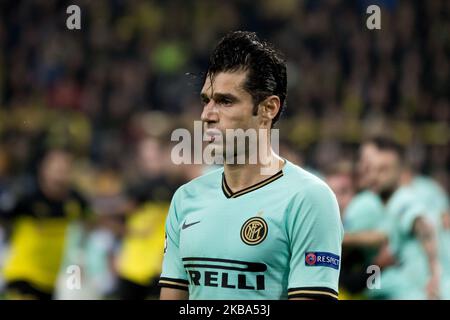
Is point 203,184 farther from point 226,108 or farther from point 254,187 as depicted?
point 226,108

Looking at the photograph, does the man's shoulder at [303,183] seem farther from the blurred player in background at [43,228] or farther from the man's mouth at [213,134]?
the blurred player in background at [43,228]

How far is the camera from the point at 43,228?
8062mm

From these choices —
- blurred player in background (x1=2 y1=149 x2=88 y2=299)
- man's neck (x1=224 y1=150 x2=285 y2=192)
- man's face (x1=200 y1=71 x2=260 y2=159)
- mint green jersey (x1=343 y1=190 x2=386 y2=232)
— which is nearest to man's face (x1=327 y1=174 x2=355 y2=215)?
mint green jersey (x1=343 y1=190 x2=386 y2=232)

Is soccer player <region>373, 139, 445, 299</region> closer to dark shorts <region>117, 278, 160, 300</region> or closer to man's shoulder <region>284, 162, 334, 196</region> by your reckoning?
dark shorts <region>117, 278, 160, 300</region>

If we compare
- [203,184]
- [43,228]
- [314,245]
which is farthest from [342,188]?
[314,245]

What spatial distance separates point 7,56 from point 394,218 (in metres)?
8.25

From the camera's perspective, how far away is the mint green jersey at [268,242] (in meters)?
3.20

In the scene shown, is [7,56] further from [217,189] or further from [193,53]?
[217,189]

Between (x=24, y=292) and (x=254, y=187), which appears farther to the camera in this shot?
(x=24, y=292)

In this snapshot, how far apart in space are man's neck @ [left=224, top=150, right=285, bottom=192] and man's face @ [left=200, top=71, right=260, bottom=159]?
0.13 metres

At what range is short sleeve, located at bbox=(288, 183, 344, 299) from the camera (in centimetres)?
319

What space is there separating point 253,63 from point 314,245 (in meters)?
0.68

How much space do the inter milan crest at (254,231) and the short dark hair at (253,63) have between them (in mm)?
398

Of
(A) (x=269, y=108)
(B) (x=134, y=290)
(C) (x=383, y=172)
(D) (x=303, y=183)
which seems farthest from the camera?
(B) (x=134, y=290)
